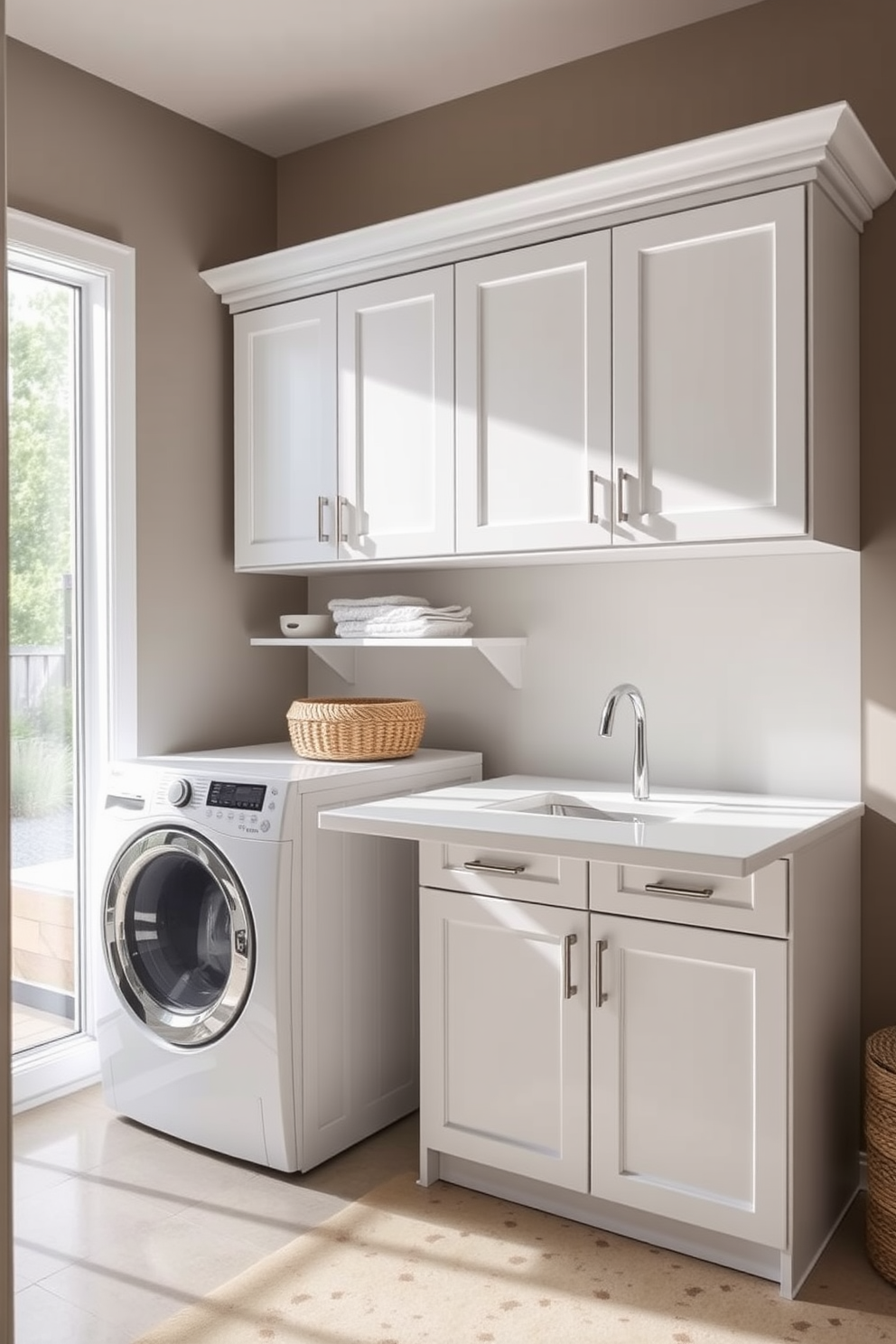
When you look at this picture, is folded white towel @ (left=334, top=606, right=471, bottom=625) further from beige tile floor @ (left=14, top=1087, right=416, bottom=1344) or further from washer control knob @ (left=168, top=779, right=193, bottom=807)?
beige tile floor @ (left=14, top=1087, right=416, bottom=1344)

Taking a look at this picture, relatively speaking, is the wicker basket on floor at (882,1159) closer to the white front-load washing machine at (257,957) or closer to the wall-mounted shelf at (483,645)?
the white front-load washing machine at (257,957)

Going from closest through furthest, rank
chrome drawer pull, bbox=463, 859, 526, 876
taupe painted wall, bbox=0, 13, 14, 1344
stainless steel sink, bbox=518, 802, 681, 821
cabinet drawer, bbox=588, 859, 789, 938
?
taupe painted wall, bbox=0, 13, 14, 1344 < cabinet drawer, bbox=588, 859, 789, 938 < chrome drawer pull, bbox=463, 859, 526, 876 < stainless steel sink, bbox=518, 802, 681, 821

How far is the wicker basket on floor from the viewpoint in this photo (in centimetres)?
214

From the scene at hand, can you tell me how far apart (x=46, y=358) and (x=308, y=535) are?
0.83m

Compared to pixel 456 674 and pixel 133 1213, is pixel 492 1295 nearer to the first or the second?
pixel 133 1213

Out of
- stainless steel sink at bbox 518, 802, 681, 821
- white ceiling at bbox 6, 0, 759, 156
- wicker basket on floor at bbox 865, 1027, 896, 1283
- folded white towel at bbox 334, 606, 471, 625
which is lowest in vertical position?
wicker basket on floor at bbox 865, 1027, 896, 1283

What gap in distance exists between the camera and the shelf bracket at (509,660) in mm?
3033

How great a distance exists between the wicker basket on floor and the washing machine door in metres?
1.40

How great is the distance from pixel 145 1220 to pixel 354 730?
1.20 meters

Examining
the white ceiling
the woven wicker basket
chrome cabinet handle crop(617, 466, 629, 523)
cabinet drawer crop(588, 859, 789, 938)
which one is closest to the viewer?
cabinet drawer crop(588, 859, 789, 938)

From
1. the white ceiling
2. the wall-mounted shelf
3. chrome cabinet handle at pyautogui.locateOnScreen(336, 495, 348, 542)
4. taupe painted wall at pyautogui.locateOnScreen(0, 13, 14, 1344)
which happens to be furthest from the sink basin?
the white ceiling

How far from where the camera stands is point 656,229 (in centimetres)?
242

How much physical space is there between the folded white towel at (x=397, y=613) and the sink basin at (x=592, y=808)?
0.60m

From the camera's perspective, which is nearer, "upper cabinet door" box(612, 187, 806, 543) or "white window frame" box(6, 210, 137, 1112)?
"upper cabinet door" box(612, 187, 806, 543)
